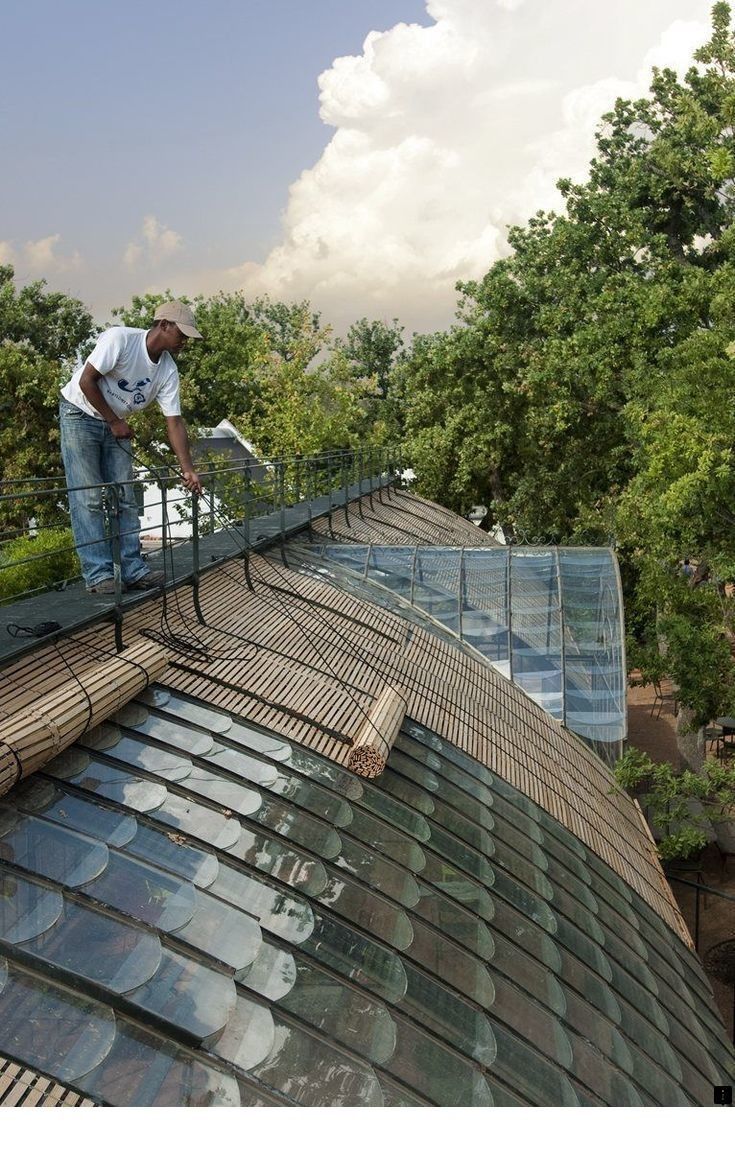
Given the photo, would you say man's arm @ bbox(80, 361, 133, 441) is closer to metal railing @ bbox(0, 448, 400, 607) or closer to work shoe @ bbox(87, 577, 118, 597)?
metal railing @ bbox(0, 448, 400, 607)

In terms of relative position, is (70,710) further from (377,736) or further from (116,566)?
(377,736)

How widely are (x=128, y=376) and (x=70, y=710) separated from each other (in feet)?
12.0

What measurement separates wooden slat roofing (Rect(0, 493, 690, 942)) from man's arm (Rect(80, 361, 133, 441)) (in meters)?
1.64

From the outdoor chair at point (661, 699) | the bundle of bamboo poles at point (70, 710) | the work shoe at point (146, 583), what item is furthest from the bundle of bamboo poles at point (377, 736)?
the outdoor chair at point (661, 699)

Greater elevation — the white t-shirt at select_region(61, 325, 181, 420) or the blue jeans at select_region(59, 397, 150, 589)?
the white t-shirt at select_region(61, 325, 181, 420)

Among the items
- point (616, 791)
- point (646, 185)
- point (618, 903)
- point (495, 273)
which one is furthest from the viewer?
point (495, 273)

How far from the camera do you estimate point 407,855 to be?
7254mm

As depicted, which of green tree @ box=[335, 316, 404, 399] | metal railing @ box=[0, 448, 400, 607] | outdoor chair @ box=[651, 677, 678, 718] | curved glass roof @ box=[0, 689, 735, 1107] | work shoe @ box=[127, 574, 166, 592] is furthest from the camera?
green tree @ box=[335, 316, 404, 399]

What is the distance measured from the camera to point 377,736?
8.15 m

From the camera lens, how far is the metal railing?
8383 millimetres

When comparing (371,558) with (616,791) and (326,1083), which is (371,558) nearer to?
(616,791)

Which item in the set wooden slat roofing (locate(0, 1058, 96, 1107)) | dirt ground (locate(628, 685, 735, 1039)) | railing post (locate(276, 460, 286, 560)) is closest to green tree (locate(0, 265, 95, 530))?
railing post (locate(276, 460, 286, 560))

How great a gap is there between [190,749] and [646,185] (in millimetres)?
25004
